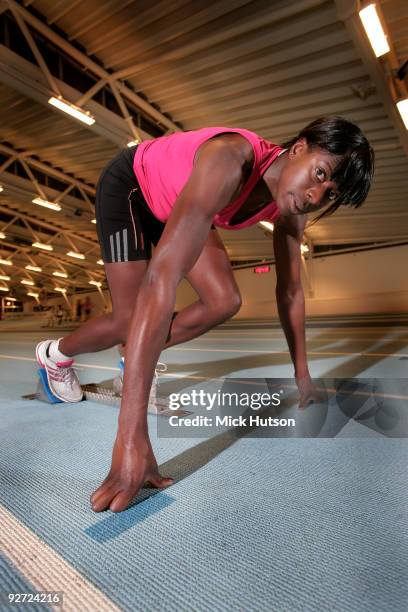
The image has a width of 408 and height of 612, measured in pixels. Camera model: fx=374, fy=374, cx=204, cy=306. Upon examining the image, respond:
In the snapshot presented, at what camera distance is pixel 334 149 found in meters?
1.20

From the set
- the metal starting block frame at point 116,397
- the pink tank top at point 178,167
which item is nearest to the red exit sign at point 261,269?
the metal starting block frame at point 116,397

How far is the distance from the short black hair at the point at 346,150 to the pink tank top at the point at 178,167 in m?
0.18

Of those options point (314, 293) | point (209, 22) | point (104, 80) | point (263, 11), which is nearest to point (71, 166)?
point (104, 80)

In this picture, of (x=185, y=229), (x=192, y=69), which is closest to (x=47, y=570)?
(x=185, y=229)

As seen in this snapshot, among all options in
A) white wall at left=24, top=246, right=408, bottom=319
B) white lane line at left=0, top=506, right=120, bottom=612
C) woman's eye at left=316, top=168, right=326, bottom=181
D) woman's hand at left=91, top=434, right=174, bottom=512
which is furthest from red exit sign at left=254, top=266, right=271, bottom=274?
white lane line at left=0, top=506, right=120, bottom=612

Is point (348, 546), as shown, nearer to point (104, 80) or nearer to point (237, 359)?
point (237, 359)

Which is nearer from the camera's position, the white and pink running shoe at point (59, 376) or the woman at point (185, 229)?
the woman at point (185, 229)

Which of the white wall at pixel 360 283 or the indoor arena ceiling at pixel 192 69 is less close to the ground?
the indoor arena ceiling at pixel 192 69

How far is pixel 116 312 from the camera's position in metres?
1.69

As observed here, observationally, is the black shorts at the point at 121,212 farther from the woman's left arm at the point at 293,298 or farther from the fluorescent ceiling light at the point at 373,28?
the fluorescent ceiling light at the point at 373,28

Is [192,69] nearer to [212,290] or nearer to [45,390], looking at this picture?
[212,290]

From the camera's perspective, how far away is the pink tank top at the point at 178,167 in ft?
4.23

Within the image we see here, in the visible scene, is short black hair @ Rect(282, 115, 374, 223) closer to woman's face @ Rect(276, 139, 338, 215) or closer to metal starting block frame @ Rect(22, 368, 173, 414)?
woman's face @ Rect(276, 139, 338, 215)

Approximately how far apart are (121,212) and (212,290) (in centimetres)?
54
